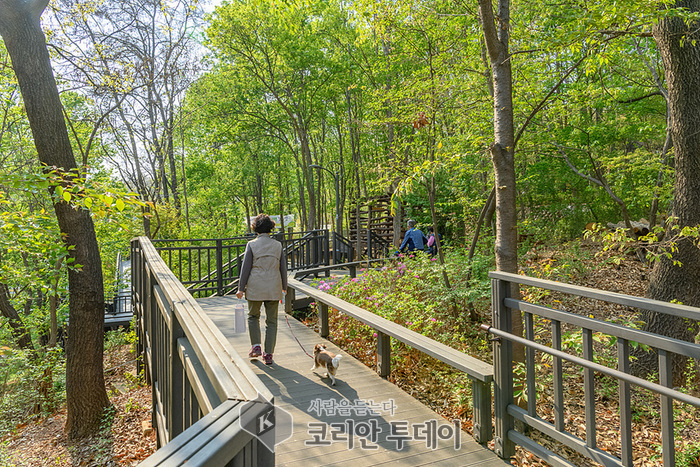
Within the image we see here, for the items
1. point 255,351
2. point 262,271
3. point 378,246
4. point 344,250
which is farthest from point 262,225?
point 378,246

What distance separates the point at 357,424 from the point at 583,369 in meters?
1.88

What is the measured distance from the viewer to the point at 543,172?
10812mm

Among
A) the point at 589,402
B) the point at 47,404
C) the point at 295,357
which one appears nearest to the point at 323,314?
the point at 295,357

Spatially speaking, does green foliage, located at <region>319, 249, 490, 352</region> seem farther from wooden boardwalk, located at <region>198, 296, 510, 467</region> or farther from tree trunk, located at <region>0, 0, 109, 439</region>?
tree trunk, located at <region>0, 0, 109, 439</region>

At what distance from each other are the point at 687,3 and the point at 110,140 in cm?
2047

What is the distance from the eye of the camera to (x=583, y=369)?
2766 mm

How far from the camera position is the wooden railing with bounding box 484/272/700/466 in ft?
6.84

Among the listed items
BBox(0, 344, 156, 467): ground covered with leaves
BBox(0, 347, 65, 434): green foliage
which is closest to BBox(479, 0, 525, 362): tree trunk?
BBox(0, 344, 156, 467): ground covered with leaves

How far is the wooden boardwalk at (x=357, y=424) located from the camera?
318 centimetres

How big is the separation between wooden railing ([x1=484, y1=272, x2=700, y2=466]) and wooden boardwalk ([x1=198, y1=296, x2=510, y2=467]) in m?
0.44

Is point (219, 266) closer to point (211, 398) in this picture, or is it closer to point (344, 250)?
point (344, 250)

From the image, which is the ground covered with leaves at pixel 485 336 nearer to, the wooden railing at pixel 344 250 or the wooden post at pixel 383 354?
the wooden post at pixel 383 354

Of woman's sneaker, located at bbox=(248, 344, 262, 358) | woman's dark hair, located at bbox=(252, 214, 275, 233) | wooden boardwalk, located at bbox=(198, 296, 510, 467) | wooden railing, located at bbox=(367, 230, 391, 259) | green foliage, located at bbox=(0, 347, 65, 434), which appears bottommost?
green foliage, located at bbox=(0, 347, 65, 434)

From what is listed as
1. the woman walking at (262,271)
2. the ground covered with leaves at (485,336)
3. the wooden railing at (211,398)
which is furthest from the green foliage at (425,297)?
the wooden railing at (211,398)
